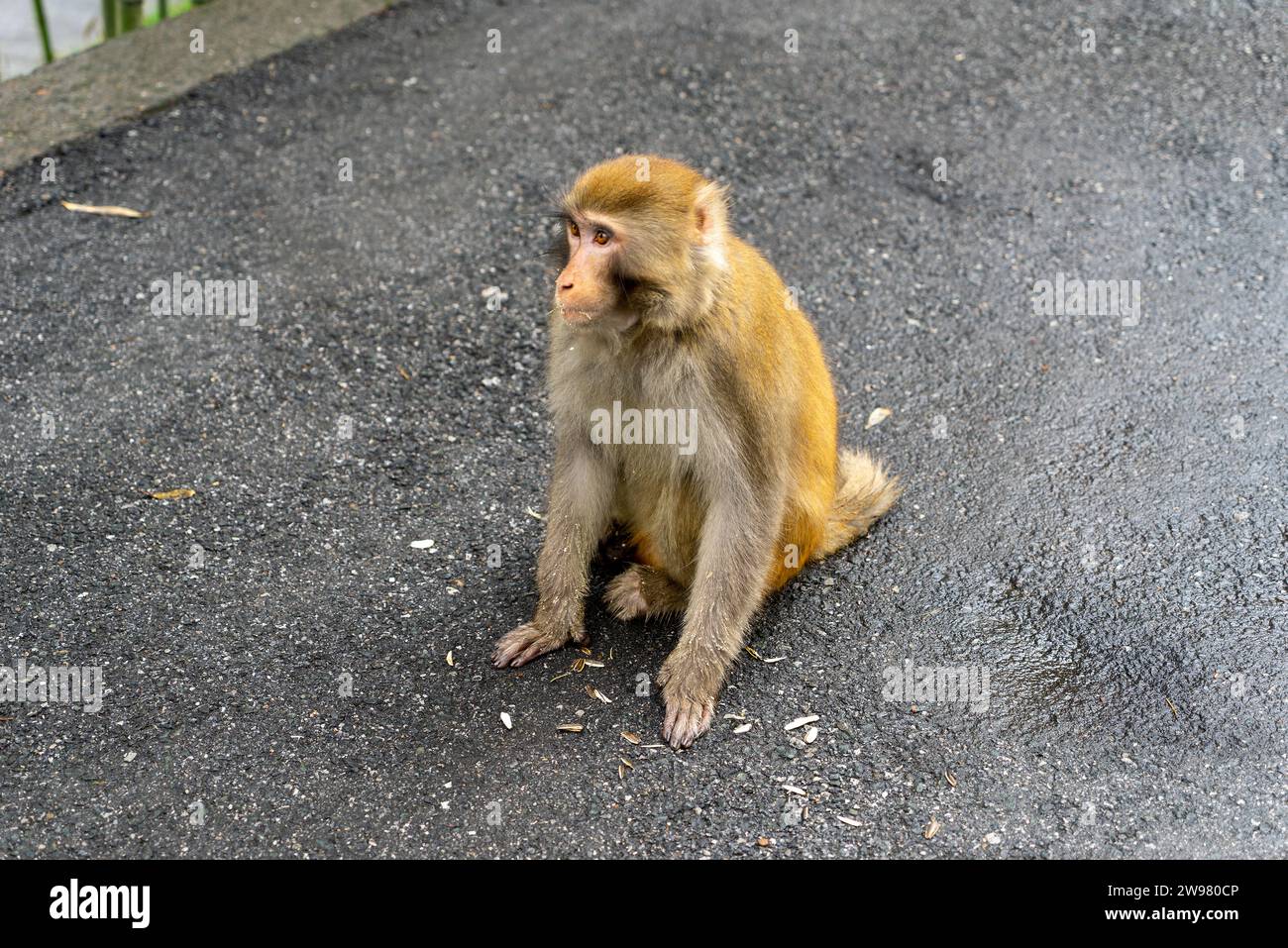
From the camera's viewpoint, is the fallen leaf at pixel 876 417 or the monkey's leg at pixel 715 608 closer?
the monkey's leg at pixel 715 608

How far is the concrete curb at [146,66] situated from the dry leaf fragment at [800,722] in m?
4.98

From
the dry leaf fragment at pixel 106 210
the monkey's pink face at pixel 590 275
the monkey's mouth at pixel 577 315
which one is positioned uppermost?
the monkey's pink face at pixel 590 275

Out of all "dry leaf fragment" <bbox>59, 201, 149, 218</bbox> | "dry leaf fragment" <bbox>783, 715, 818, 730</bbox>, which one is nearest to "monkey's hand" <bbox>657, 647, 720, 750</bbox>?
"dry leaf fragment" <bbox>783, 715, 818, 730</bbox>

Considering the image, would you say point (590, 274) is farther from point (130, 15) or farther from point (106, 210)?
point (130, 15)

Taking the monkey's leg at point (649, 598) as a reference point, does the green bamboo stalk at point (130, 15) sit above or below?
above

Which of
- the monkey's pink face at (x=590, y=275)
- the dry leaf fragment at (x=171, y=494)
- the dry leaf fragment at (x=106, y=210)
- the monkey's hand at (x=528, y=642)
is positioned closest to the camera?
the monkey's pink face at (x=590, y=275)

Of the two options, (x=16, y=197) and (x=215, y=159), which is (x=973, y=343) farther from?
(x=16, y=197)

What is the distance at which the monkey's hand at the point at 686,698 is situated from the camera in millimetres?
4098

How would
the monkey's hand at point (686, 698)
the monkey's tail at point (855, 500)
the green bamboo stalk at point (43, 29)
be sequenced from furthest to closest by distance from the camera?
the green bamboo stalk at point (43, 29) < the monkey's tail at point (855, 500) < the monkey's hand at point (686, 698)

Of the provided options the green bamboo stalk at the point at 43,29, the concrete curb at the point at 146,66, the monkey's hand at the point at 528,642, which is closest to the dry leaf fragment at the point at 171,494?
the monkey's hand at the point at 528,642

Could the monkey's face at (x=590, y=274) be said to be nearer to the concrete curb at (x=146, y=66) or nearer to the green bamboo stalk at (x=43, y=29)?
the concrete curb at (x=146, y=66)

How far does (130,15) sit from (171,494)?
14.9ft

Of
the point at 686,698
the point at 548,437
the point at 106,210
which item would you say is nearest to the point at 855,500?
the point at 686,698

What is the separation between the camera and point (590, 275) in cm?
376
